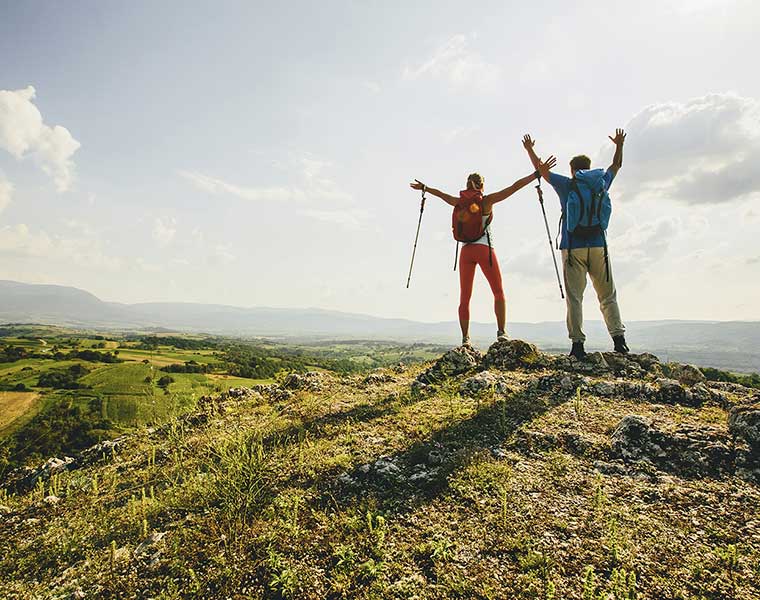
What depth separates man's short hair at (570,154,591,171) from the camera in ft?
29.2

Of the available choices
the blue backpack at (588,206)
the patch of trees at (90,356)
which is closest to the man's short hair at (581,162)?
the blue backpack at (588,206)

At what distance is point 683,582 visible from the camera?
284cm

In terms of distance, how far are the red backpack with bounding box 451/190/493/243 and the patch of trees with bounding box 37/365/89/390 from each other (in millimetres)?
61033

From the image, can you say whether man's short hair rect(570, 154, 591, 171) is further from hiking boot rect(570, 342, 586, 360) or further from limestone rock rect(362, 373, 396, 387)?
limestone rock rect(362, 373, 396, 387)

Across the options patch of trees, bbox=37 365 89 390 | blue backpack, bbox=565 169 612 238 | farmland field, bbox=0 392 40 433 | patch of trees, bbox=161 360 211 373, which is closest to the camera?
blue backpack, bbox=565 169 612 238

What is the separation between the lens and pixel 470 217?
988cm

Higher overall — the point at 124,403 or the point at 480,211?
the point at 480,211

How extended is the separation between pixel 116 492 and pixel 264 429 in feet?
7.42

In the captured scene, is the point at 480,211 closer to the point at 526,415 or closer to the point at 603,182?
the point at 603,182

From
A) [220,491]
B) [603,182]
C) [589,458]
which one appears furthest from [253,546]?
[603,182]

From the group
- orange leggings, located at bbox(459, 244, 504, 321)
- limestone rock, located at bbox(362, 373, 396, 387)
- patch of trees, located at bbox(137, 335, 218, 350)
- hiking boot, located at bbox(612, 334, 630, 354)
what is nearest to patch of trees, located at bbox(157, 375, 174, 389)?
limestone rock, located at bbox(362, 373, 396, 387)

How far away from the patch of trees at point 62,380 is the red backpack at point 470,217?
200 feet

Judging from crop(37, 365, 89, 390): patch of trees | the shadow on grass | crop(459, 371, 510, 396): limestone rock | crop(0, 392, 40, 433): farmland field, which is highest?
crop(459, 371, 510, 396): limestone rock

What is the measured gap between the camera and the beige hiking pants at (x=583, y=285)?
855 centimetres
